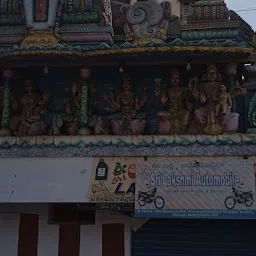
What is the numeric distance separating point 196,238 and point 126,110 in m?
2.75

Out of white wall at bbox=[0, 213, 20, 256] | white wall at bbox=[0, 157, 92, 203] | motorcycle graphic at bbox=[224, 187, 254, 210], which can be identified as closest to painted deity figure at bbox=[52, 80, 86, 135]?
white wall at bbox=[0, 157, 92, 203]

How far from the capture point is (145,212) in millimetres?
7730

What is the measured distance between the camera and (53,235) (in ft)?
29.6

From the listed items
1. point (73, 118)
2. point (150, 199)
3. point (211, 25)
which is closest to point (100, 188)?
point (150, 199)

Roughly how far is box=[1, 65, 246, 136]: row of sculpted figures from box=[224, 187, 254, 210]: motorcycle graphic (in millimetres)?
1162

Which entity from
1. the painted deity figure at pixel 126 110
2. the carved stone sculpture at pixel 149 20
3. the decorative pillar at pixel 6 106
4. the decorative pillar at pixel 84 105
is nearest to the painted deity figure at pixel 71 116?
the decorative pillar at pixel 84 105

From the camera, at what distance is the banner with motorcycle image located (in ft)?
24.8

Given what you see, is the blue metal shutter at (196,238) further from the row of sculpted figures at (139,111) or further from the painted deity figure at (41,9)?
the painted deity figure at (41,9)

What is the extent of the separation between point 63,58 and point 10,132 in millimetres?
1789

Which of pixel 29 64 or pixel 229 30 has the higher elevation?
pixel 229 30

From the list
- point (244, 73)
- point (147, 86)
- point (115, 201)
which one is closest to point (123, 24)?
point (147, 86)

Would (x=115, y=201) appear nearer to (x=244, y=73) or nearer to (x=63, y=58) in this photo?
(x=63, y=58)

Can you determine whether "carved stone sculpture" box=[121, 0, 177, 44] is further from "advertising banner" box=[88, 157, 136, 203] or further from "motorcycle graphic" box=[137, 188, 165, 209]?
"motorcycle graphic" box=[137, 188, 165, 209]

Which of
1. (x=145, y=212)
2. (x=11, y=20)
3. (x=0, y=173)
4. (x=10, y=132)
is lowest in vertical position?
(x=145, y=212)
